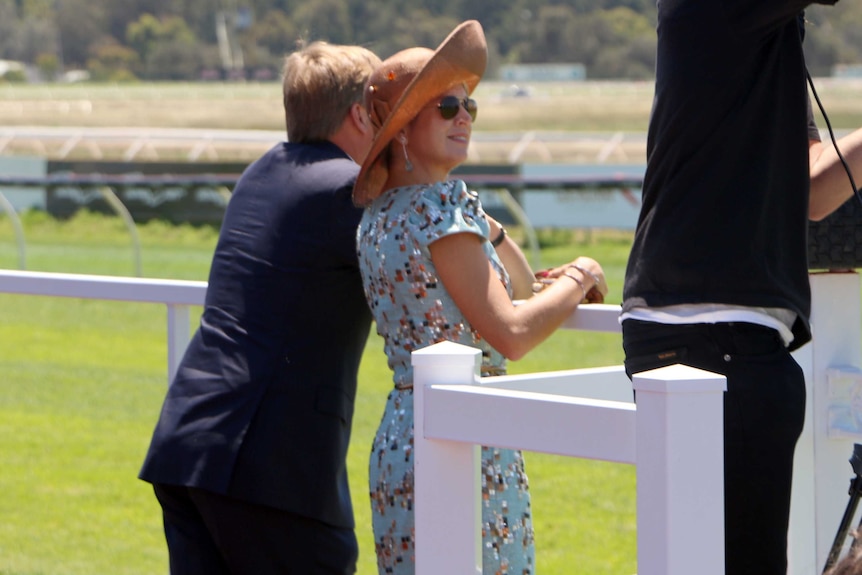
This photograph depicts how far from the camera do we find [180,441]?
→ 2.63m

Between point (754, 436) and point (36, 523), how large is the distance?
4497 mm

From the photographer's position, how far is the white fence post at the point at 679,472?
58.8 inches

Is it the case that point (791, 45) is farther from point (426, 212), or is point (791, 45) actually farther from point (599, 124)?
point (599, 124)

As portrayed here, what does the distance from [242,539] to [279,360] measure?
1.14ft

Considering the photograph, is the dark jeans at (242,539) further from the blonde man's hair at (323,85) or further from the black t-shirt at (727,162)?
the black t-shirt at (727,162)

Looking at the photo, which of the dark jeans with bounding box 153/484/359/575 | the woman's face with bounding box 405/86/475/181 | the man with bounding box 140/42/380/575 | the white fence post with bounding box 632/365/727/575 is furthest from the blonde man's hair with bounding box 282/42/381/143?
the white fence post with bounding box 632/365/727/575

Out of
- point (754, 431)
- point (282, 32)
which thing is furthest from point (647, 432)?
point (282, 32)

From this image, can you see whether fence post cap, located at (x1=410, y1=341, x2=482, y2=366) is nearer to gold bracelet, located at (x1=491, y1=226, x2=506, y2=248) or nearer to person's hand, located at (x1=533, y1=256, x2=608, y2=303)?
person's hand, located at (x1=533, y1=256, x2=608, y2=303)

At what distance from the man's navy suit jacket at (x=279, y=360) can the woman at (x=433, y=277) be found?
13 centimetres

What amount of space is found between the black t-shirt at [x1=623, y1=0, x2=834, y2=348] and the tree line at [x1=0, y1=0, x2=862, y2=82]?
83.4 m

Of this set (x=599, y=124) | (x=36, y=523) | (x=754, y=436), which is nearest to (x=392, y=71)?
(x=754, y=436)

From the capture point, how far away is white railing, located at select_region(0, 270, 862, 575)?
4.94 ft

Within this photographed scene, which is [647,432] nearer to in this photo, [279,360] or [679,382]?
[679,382]

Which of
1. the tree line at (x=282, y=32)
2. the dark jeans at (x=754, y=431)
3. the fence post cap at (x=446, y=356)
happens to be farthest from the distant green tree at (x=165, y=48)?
the fence post cap at (x=446, y=356)
